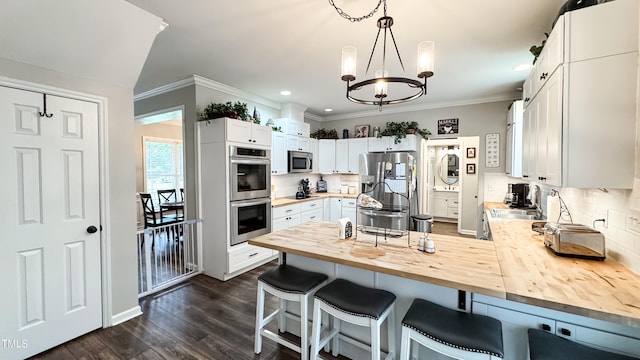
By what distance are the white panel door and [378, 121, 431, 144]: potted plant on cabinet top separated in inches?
171

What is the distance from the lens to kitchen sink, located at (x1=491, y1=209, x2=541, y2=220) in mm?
→ 3348

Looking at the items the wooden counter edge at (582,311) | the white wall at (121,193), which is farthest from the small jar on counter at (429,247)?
the white wall at (121,193)

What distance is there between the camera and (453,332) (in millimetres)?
1302

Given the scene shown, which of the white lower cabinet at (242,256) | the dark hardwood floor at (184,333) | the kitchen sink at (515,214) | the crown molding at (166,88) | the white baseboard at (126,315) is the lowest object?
the dark hardwood floor at (184,333)

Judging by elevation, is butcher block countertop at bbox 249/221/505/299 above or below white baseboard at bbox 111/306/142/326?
above

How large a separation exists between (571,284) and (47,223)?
353 centimetres

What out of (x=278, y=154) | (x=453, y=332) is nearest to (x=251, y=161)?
(x=278, y=154)

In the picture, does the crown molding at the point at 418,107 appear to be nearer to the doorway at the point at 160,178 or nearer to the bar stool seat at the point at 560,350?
the doorway at the point at 160,178

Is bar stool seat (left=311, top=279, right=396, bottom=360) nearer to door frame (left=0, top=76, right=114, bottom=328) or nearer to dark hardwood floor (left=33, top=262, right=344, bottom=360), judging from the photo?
dark hardwood floor (left=33, top=262, right=344, bottom=360)

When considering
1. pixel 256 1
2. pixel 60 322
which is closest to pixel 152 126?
pixel 60 322

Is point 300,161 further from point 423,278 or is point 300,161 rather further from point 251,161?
point 423,278

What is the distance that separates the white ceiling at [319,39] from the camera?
207cm

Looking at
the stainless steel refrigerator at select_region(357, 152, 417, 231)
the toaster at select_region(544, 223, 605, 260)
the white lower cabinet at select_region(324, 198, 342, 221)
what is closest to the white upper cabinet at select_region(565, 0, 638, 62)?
the toaster at select_region(544, 223, 605, 260)

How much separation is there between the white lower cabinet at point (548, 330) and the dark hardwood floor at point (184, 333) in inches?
55.9
